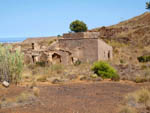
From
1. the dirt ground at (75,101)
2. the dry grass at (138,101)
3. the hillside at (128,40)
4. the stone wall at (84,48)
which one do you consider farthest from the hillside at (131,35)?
the dry grass at (138,101)

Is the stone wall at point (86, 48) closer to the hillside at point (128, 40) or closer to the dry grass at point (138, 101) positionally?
the hillside at point (128, 40)

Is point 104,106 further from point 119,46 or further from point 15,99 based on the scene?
point 119,46

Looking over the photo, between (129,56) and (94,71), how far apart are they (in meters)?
19.8

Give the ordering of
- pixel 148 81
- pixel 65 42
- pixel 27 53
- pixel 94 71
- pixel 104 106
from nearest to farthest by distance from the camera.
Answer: pixel 104 106, pixel 148 81, pixel 94 71, pixel 27 53, pixel 65 42

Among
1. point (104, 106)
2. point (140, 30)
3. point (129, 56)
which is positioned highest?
point (140, 30)

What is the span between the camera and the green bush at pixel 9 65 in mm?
14078

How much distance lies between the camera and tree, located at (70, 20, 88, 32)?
60272 millimetres

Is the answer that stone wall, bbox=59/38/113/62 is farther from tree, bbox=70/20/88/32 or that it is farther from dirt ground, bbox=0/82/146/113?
tree, bbox=70/20/88/32

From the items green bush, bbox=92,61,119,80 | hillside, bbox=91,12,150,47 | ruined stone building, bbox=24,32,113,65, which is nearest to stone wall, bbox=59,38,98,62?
ruined stone building, bbox=24,32,113,65

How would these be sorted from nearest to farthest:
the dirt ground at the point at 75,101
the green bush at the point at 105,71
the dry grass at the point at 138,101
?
1. the dirt ground at the point at 75,101
2. the dry grass at the point at 138,101
3. the green bush at the point at 105,71

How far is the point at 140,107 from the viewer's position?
8.66 metres

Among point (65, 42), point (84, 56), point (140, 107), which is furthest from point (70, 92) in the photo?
point (65, 42)

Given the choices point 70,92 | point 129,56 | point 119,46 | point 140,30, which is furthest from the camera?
point 140,30

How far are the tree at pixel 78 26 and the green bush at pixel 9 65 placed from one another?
153ft
